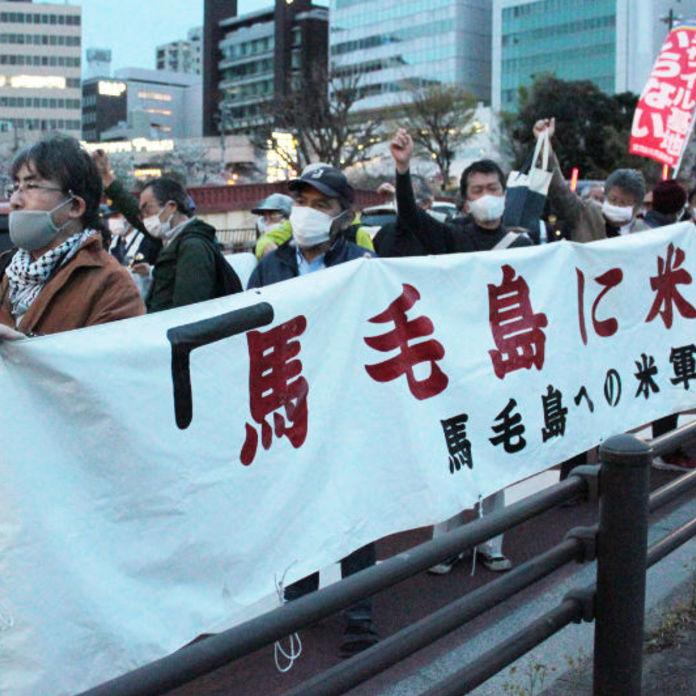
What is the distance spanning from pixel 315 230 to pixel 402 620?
1622 millimetres

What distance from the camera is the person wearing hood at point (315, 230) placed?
4.27 meters

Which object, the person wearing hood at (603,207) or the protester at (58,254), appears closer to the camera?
the protester at (58,254)

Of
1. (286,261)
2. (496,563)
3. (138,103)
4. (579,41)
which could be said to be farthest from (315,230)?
(138,103)

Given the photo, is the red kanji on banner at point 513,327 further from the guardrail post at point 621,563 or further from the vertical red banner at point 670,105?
the vertical red banner at point 670,105

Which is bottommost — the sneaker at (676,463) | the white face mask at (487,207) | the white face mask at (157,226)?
the sneaker at (676,463)

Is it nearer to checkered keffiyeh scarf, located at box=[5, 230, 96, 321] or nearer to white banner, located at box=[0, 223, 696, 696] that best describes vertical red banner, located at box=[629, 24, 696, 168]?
white banner, located at box=[0, 223, 696, 696]

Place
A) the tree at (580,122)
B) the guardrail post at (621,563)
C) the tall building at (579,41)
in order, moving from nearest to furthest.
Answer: the guardrail post at (621,563) < the tree at (580,122) < the tall building at (579,41)

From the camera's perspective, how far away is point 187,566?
110 inches

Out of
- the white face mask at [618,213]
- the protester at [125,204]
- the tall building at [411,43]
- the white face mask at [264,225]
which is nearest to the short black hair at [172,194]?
the protester at [125,204]

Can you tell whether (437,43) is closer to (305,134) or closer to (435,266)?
(305,134)

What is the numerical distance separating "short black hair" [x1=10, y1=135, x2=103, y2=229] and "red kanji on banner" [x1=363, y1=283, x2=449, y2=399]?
41.5 inches

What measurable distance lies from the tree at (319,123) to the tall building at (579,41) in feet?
105

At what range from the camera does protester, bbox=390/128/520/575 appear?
486 cm

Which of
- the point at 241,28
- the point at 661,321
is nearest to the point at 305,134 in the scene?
the point at 661,321
